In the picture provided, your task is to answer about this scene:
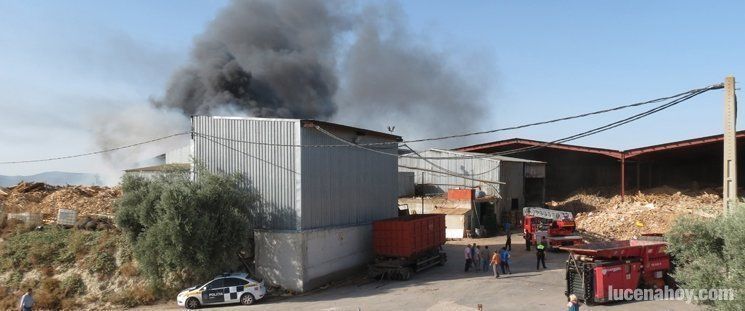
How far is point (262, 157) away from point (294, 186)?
79.7 inches

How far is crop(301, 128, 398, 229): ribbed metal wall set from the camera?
2233 cm

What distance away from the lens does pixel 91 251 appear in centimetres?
2353

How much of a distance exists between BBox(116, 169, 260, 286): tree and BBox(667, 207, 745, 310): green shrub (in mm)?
15396

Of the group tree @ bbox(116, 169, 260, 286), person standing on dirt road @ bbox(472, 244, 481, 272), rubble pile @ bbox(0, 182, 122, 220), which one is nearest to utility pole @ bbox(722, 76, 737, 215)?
person standing on dirt road @ bbox(472, 244, 481, 272)

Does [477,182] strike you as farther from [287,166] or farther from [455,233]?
[287,166]

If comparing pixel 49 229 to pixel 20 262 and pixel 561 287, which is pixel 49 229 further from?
pixel 561 287

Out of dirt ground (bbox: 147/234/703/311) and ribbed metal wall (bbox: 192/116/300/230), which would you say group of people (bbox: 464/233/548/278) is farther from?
→ ribbed metal wall (bbox: 192/116/300/230)

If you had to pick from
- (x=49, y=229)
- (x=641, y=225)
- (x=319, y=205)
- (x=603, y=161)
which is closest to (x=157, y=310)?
(x=319, y=205)

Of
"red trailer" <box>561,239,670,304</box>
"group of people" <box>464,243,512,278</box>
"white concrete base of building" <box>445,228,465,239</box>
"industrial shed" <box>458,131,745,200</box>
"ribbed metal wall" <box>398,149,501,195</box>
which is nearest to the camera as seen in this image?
"red trailer" <box>561,239,670,304</box>

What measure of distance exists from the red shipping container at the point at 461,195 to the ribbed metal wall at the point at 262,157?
18102 mm

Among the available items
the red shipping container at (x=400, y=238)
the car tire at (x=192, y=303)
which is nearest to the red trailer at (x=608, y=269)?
the red shipping container at (x=400, y=238)

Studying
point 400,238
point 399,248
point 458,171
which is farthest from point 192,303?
point 458,171

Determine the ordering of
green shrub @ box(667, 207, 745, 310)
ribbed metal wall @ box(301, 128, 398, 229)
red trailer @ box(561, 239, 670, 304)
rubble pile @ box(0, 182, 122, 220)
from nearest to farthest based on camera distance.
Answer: green shrub @ box(667, 207, 745, 310) < red trailer @ box(561, 239, 670, 304) < ribbed metal wall @ box(301, 128, 398, 229) < rubble pile @ box(0, 182, 122, 220)

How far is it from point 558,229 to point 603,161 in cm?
2619
